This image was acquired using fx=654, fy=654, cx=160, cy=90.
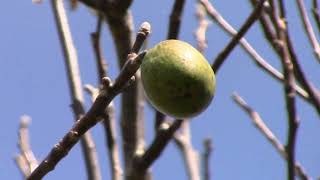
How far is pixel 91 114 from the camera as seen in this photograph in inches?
49.7

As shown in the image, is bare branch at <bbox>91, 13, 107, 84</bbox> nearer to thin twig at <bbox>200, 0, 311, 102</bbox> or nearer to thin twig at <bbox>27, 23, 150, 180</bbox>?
thin twig at <bbox>200, 0, 311, 102</bbox>

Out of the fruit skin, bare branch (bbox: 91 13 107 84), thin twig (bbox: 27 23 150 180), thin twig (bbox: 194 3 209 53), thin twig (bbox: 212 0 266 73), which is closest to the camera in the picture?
thin twig (bbox: 27 23 150 180)

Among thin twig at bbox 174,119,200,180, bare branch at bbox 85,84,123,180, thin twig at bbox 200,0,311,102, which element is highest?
thin twig at bbox 200,0,311,102

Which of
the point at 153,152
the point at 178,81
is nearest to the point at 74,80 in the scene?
the point at 153,152

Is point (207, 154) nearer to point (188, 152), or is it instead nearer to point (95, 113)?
point (188, 152)

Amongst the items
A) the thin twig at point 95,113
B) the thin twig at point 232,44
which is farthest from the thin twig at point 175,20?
the thin twig at point 95,113

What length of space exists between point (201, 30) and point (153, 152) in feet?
2.50

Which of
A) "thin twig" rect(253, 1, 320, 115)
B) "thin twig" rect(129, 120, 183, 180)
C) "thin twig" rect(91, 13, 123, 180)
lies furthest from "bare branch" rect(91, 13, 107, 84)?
"thin twig" rect(253, 1, 320, 115)

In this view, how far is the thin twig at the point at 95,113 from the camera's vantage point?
121cm

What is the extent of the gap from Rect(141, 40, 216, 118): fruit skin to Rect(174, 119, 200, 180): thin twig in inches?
47.3

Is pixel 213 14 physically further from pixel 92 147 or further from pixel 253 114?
pixel 92 147

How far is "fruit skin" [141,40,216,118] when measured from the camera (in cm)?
139

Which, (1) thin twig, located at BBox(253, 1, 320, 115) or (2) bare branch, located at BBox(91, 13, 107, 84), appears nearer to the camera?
(1) thin twig, located at BBox(253, 1, 320, 115)

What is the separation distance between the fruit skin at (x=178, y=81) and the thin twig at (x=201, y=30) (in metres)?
1.09
